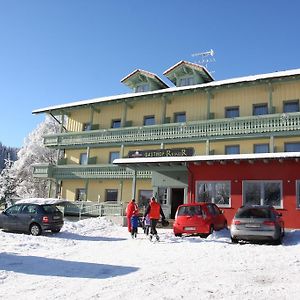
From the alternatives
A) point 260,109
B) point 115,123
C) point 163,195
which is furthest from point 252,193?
point 115,123

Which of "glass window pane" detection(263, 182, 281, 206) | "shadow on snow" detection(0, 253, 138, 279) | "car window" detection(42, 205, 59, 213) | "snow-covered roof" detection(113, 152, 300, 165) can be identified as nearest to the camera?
"shadow on snow" detection(0, 253, 138, 279)

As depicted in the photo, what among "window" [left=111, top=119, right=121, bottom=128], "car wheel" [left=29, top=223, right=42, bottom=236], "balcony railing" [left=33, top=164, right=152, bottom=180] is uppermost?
"window" [left=111, top=119, right=121, bottom=128]

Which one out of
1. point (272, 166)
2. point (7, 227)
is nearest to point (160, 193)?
point (272, 166)

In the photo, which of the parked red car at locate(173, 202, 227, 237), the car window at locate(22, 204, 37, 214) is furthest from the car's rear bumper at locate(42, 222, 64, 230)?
the parked red car at locate(173, 202, 227, 237)

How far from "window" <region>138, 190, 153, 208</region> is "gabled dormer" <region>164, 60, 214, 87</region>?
9.22m

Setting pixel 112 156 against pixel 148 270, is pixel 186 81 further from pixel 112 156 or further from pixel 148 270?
pixel 148 270

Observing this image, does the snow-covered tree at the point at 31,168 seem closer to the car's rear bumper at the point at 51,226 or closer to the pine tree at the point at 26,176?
the pine tree at the point at 26,176

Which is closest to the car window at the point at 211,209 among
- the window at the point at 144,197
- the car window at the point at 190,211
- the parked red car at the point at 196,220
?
the parked red car at the point at 196,220

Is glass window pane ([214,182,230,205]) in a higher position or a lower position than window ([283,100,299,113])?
lower

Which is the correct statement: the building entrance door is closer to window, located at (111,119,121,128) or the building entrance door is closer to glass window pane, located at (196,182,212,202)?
glass window pane, located at (196,182,212,202)

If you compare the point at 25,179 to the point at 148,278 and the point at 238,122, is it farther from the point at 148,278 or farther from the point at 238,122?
the point at 148,278

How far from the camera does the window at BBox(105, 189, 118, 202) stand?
1213 inches

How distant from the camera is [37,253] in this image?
12.2 m

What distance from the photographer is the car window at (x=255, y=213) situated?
1414 centimetres
